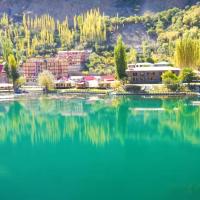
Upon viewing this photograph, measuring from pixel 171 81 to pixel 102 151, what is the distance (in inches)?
1044

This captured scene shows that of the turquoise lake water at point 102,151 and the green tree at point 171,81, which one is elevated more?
the green tree at point 171,81

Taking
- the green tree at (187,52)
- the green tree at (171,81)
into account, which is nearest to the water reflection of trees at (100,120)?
the green tree at (171,81)

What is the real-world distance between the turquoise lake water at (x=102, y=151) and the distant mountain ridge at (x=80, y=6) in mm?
49667

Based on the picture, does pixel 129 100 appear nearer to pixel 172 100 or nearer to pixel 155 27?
pixel 172 100

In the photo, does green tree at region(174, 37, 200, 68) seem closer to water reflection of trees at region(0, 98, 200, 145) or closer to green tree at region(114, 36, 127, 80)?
green tree at region(114, 36, 127, 80)

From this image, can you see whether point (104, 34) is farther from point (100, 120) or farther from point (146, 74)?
point (100, 120)

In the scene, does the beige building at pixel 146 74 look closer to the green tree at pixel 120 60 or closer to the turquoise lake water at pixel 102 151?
the green tree at pixel 120 60

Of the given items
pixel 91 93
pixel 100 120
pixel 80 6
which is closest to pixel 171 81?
pixel 91 93

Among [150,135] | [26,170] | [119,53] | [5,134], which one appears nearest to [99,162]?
[26,170]

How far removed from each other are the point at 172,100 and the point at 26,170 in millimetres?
26456

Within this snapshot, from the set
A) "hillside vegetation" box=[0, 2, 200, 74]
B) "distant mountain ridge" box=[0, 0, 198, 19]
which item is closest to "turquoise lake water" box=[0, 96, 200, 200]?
"hillside vegetation" box=[0, 2, 200, 74]

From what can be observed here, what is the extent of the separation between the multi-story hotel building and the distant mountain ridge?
26.0 metres

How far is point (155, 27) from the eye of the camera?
3159 inches

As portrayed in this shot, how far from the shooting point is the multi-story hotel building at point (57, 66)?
6769 cm
